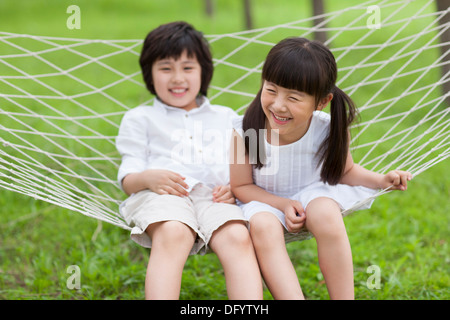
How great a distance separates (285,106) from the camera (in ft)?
4.72

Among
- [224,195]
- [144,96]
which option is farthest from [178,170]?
[144,96]

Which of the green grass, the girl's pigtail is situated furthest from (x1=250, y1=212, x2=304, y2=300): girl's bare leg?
the green grass

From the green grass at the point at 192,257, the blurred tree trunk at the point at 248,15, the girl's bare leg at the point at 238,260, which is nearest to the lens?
the girl's bare leg at the point at 238,260

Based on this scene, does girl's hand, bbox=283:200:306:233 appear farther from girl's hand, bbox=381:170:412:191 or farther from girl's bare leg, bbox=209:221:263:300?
girl's hand, bbox=381:170:412:191

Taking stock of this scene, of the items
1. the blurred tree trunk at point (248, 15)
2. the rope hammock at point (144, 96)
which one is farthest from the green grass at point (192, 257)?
the blurred tree trunk at point (248, 15)

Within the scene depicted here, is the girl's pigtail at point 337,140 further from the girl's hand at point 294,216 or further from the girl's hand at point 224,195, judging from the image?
the girl's hand at point 224,195

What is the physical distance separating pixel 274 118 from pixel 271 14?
6742 mm

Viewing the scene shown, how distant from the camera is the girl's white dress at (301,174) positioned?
5.23ft

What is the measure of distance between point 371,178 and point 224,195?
427mm

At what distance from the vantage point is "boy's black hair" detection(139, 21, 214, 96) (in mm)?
1858

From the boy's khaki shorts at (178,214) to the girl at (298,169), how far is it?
0.26ft

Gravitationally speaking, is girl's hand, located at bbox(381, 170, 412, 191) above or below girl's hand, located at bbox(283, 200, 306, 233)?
above

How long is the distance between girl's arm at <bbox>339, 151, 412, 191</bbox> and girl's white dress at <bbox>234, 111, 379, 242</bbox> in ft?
0.07
